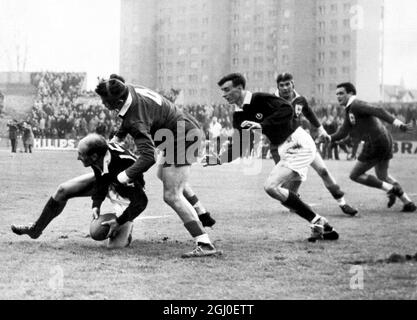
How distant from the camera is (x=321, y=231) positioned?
706 cm

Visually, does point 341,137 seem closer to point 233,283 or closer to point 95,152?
point 95,152

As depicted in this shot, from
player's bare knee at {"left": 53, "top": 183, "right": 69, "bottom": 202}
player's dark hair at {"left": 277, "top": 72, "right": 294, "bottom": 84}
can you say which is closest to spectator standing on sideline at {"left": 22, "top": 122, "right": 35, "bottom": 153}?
player's dark hair at {"left": 277, "top": 72, "right": 294, "bottom": 84}

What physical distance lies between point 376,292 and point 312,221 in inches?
96.4

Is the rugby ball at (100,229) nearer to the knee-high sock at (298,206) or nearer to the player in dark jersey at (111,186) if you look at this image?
the player in dark jersey at (111,186)

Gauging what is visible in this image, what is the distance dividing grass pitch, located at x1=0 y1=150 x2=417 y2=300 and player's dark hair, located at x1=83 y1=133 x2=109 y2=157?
3.21ft

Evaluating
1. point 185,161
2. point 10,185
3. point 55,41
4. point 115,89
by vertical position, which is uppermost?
point 55,41

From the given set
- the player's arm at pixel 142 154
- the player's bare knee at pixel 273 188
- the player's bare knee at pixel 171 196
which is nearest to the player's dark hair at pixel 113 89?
the player's arm at pixel 142 154

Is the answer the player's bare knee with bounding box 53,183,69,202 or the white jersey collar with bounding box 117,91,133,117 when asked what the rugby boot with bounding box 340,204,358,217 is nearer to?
the player's bare knee with bounding box 53,183,69,202

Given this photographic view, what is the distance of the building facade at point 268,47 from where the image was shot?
31.5 meters

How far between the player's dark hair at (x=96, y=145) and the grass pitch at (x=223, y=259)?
3.21ft

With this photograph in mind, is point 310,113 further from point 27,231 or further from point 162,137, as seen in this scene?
point 27,231

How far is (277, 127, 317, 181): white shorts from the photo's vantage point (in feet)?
23.9

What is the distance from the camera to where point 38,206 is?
33.0 feet

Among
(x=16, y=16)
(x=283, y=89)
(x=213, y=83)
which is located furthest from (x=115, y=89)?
(x=213, y=83)
